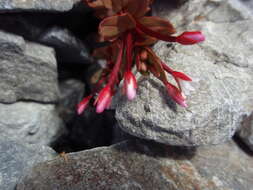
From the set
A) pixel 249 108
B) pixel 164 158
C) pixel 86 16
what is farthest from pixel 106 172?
pixel 86 16

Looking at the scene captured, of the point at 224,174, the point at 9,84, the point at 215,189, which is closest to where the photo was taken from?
the point at 215,189

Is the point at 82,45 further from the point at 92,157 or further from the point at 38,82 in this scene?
the point at 92,157

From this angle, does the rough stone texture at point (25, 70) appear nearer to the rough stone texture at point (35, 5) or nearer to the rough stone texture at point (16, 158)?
the rough stone texture at point (35, 5)

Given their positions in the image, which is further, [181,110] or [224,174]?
[224,174]

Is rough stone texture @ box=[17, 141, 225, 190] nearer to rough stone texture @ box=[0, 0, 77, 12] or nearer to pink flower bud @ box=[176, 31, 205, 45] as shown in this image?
pink flower bud @ box=[176, 31, 205, 45]

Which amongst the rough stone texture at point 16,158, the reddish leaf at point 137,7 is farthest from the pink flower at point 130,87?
the rough stone texture at point 16,158

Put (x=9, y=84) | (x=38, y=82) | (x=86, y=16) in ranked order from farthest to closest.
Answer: (x=86, y=16) < (x=38, y=82) < (x=9, y=84)

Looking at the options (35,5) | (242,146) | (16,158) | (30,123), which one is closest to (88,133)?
(30,123)

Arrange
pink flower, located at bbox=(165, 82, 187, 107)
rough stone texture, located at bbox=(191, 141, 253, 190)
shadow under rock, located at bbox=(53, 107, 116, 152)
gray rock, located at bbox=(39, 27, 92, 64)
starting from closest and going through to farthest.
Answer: pink flower, located at bbox=(165, 82, 187, 107), rough stone texture, located at bbox=(191, 141, 253, 190), gray rock, located at bbox=(39, 27, 92, 64), shadow under rock, located at bbox=(53, 107, 116, 152)

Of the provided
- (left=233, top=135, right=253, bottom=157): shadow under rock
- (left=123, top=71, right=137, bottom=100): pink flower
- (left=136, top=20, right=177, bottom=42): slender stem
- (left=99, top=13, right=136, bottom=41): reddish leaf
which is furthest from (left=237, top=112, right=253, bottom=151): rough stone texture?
(left=99, top=13, right=136, bottom=41): reddish leaf
